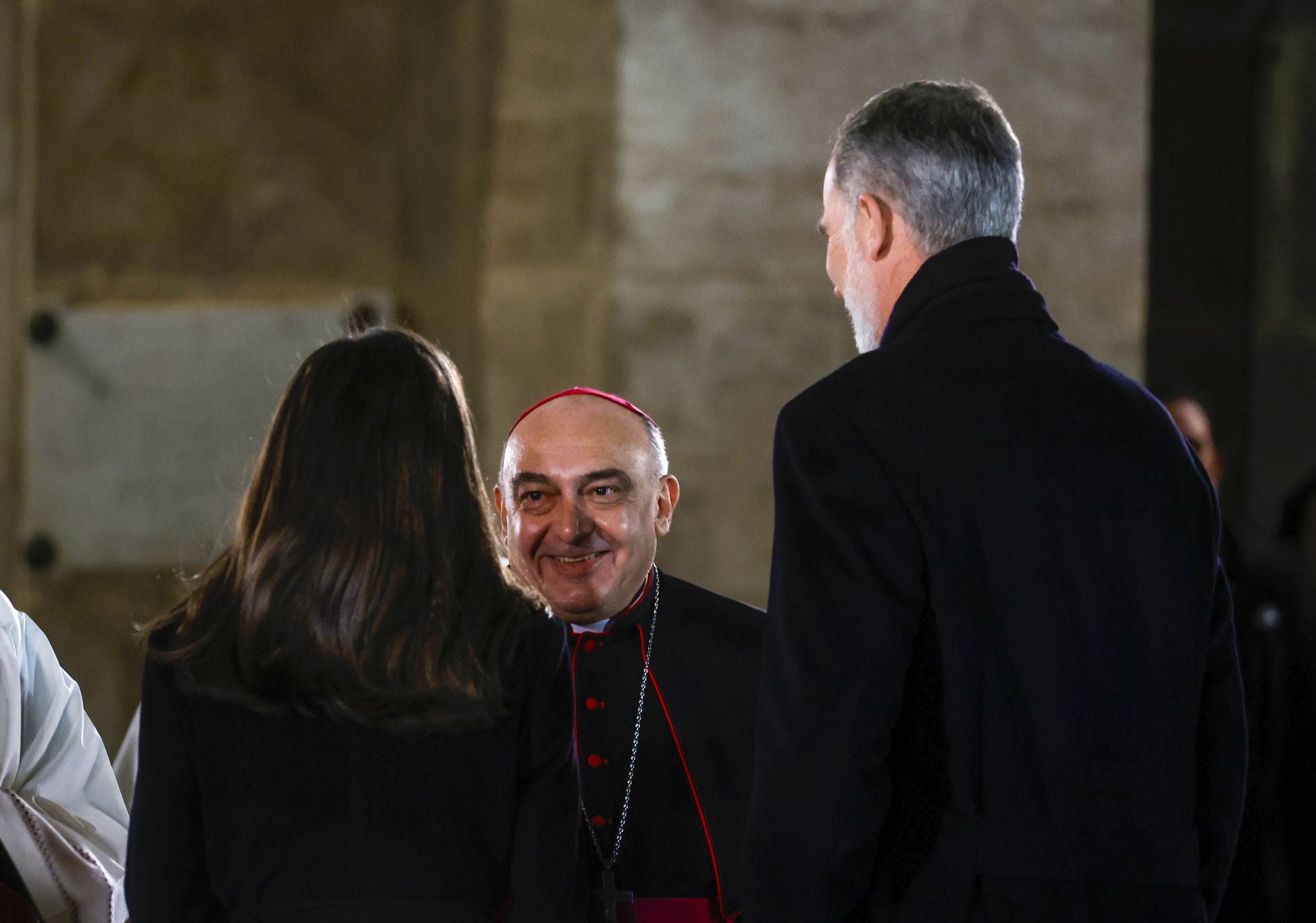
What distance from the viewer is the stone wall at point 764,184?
423 centimetres

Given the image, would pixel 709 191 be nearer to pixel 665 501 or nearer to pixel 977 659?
pixel 665 501

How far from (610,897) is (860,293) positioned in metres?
0.90

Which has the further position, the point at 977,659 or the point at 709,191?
the point at 709,191

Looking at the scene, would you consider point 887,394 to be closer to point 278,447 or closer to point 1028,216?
point 278,447

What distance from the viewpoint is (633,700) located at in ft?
8.62

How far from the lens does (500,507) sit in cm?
280

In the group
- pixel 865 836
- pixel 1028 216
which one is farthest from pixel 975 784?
pixel 1028 216

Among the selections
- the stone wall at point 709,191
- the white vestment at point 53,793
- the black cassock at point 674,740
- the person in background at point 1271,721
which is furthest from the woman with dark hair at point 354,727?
the person in background at point 1271,721

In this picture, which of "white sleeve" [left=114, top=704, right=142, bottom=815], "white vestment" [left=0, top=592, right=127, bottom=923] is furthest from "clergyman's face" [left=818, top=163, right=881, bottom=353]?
"white sleeve" [left=114, top=704, right=142, bottom=815]

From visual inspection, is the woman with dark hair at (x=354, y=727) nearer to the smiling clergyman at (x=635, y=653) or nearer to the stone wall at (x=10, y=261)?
the smiling clergyman at (x=635, y=653)

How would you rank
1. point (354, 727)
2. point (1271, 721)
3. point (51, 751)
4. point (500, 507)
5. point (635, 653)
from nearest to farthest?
point (354, 727) → point (51, 751) → point (635, 653) → point (500, 507) → point (1271, 721)

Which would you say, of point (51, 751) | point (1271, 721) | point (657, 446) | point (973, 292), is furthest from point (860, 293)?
point (1271, 721)

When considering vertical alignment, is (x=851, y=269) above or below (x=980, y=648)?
above

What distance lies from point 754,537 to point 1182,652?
7.62 ft
